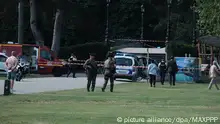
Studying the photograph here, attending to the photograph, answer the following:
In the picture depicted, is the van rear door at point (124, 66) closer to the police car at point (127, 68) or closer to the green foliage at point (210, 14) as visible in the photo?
the police car at point (127, 68)

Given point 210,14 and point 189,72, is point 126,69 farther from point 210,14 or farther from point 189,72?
point 210,14

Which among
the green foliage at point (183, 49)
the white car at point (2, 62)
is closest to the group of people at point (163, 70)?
the white car at point (2, 62)

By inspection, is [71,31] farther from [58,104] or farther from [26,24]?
[58,104]

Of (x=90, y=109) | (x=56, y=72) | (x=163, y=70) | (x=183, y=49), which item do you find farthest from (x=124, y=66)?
(x=90, y=109)

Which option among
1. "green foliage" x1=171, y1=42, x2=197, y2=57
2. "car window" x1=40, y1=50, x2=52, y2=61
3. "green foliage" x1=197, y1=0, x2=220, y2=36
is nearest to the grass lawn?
"green foliage" x1=197, y1=0, x2=220, y2=36

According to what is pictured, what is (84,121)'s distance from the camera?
12133mm

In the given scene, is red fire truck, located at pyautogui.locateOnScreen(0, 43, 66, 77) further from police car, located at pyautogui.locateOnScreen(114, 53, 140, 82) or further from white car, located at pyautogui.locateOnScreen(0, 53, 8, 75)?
police car, located at pyautogui.locateOnScreen(114, 53, 140, 82)

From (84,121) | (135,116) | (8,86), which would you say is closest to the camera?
(84,121)

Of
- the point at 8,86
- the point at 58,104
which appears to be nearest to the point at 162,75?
the point at 8,86

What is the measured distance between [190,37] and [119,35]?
8.40 m

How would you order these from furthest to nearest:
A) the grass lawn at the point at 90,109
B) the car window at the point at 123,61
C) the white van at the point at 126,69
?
the car window at the point at 123,61, the white van at the point at 126,69, the grass lawn at the point at 90,109

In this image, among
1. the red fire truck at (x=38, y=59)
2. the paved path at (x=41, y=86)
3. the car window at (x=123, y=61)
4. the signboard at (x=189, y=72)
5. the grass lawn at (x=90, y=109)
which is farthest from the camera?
the red fire truck at (x=38, y=59)

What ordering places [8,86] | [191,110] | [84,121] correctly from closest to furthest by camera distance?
1. [84,121]
2. [191,110]
3. [8,86]

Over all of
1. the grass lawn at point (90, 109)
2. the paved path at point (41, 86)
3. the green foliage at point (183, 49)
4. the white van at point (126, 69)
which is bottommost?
the paved path at point (41, 86)
